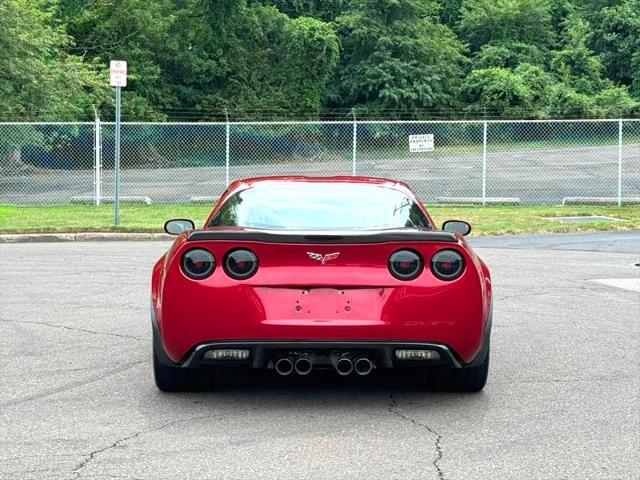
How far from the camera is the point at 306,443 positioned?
5297mm

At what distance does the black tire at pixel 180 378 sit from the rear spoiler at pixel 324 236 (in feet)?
2.68

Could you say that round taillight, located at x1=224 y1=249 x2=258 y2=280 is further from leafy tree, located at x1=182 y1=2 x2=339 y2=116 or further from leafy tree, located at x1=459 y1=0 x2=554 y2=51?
leafy tree, located at x1=459 y1=0 x2=554 y2=51

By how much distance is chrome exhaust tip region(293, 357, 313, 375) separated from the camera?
5.86 meters

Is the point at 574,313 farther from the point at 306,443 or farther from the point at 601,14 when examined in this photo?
the point at 601,14

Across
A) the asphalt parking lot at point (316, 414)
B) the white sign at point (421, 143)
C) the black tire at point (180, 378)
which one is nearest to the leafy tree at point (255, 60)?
the white sign at point (421, 143)

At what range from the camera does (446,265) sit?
592 centimetres

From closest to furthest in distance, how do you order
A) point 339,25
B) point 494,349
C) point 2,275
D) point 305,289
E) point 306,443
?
point 306,443 < point 305,289 < point 494,349 < point 2,275 < point 339,25

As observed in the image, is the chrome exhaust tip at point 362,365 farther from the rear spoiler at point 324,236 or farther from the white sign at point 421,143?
the white sign at point 421,143

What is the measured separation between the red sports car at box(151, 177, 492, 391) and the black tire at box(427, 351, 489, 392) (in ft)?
0.66

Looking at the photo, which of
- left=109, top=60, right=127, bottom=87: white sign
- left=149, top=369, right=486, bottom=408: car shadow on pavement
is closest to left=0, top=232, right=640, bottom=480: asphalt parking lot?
left=149, top=369, right=486, bottom=408: car shadow on pavement

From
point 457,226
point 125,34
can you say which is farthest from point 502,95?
point 457,226

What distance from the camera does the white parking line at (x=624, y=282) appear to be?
11.6 meters

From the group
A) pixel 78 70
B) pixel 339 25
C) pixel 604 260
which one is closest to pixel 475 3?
pixel 339 25

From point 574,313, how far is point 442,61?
1700 inches
